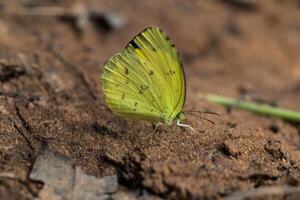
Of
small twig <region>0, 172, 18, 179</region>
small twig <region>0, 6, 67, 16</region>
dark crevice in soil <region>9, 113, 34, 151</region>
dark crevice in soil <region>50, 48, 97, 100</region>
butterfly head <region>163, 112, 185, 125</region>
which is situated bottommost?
small twig <region>0, 172, 18, 179</region>

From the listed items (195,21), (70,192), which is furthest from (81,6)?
(70,192)

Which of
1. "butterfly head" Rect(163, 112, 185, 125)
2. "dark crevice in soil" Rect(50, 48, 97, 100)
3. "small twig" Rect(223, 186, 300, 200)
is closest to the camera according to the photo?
"small twig" Rect(223, 186, 300, 200)

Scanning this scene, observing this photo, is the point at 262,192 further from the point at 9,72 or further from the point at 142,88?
the point at 9,72

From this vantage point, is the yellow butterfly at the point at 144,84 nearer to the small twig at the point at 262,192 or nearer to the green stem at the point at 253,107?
the small twig at the point at 262,192

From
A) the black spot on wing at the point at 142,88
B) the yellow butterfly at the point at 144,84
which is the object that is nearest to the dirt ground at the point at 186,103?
the yellow butterfly at the point at 144,84

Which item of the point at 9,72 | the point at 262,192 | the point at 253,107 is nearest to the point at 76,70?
the point at 9,72

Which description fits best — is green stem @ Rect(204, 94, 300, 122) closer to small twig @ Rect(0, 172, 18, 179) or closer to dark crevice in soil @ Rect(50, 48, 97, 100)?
dark crevice in soil @ Rect(50, 48, 97, 100)

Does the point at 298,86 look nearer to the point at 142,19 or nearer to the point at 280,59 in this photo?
the point at 280,59

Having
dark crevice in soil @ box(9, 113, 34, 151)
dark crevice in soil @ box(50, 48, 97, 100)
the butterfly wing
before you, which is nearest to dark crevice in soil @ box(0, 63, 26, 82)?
dark crevice in soil @ box(50, 48, 97, 100)
